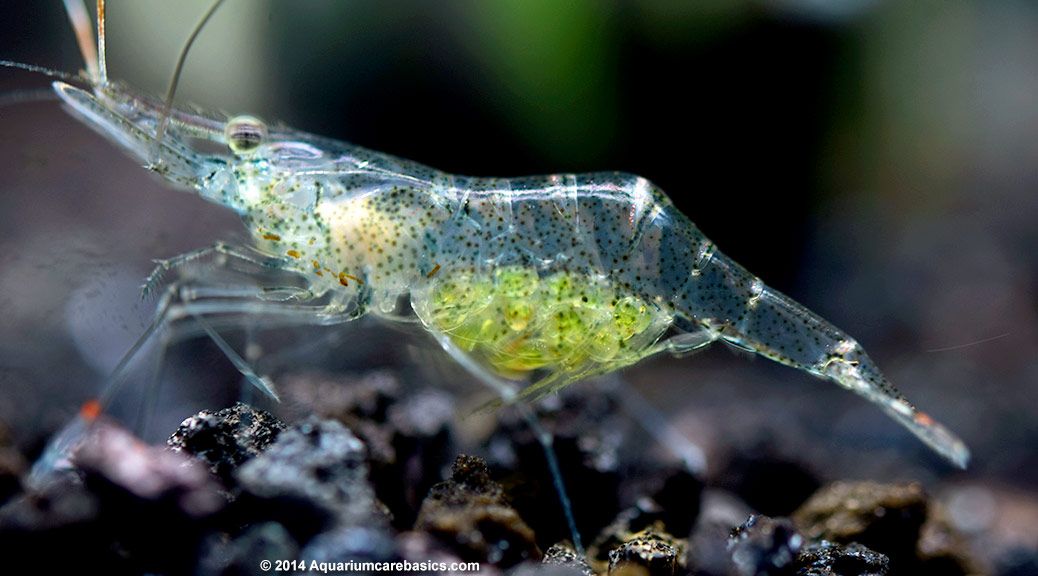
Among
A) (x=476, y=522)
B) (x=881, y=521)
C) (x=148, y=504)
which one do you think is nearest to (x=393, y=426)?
(x=476, y=522)

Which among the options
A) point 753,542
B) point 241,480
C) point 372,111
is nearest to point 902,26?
point 372,111

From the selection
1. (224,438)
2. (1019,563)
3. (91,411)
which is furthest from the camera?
(1019,563)

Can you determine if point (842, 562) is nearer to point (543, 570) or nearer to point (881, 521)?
point (881, 521)

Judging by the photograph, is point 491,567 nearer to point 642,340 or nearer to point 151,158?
point 642,340

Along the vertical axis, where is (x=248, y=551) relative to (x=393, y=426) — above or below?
below

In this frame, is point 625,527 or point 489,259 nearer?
point 625,527

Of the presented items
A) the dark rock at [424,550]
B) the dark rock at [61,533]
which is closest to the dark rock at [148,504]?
the dark rock at [61,533]

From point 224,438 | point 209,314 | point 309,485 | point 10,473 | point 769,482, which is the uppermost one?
point 209,314

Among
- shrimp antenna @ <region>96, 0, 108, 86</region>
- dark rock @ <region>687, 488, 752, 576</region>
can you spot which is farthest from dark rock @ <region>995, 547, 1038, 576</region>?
shrimp antenna @ <region>96, 0, 108, 86</region>
